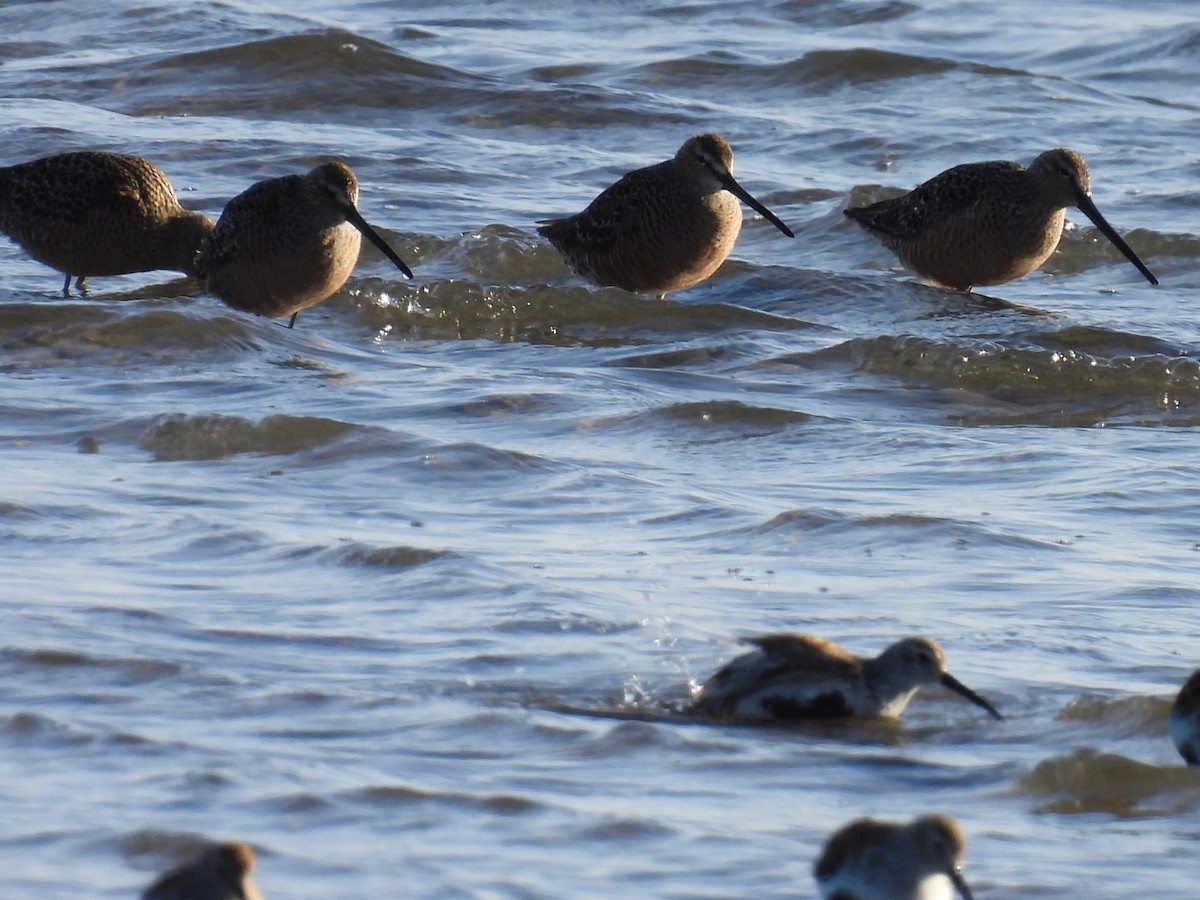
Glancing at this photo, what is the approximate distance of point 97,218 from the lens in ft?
36.7

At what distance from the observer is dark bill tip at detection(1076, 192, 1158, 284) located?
12.0 meters

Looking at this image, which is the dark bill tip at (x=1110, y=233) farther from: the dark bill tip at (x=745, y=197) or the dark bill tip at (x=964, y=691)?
the dark bill tip at (x=964, y=691)

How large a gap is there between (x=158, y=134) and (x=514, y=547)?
882cm

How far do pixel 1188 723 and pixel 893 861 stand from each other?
1.46 meters

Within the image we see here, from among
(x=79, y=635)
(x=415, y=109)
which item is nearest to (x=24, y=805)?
(x=79, y=635)

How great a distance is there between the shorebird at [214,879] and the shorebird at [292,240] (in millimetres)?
6673

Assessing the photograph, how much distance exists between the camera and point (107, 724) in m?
5.55

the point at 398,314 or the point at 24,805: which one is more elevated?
the point at 24,805

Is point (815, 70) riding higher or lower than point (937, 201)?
lower

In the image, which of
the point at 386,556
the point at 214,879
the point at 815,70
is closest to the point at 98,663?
the point at 386,556

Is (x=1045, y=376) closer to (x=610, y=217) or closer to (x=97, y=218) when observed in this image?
(x=610, y=217)

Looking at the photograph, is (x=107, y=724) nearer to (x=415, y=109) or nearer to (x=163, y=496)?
(x=163, y=496)

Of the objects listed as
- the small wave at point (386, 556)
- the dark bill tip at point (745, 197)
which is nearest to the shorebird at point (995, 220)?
the dark bill tip at point (745, 197)

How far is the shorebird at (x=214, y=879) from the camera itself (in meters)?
4.00
